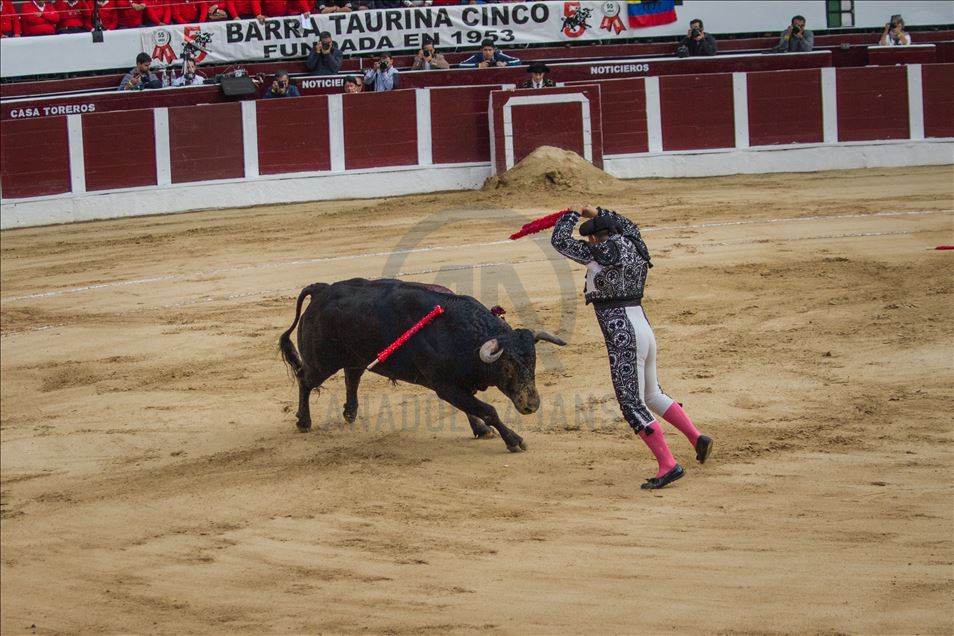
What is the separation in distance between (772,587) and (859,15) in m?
15.6

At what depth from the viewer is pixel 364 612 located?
509 cm

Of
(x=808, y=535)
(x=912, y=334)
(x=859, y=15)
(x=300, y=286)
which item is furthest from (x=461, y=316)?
(x=859, y=15)

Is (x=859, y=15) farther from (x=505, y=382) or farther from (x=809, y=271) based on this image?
(x=505, y=382)

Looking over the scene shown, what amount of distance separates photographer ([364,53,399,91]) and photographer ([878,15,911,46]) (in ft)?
22.6

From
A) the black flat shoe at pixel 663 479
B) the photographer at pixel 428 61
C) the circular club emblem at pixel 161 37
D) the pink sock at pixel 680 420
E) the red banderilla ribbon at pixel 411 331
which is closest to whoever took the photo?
the black flat shoe at pixel 663 479

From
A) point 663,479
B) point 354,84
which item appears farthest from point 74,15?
point 663,479

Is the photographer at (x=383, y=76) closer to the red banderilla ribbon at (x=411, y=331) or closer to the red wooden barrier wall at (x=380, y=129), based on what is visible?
the red wooden barrier wall at (x=380, y=129)

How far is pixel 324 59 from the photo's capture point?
56.6ft

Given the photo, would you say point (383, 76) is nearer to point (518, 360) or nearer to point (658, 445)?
point (518, 360)

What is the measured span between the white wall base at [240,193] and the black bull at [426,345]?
9.02 m

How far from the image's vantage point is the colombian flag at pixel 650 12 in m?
18.4

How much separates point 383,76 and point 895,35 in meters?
7.23

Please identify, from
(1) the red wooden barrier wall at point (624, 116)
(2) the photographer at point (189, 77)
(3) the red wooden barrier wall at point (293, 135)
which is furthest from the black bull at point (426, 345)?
(2) the photographer at point (189, 77)

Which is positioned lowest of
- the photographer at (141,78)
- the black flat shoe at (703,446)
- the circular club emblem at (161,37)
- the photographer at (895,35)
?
the black flat shoe at (703,446)
